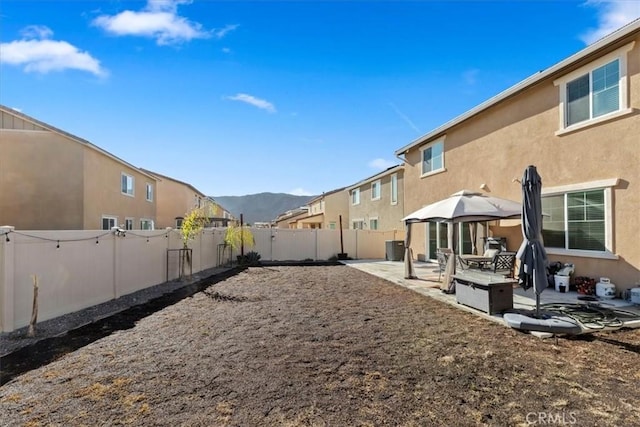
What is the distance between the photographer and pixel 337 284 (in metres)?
11.5

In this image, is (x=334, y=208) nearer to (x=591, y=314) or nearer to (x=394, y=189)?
(x=394, y=189)

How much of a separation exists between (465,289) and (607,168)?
14.9 ft

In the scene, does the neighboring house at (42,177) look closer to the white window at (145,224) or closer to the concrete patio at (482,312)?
the white window at (145,224)

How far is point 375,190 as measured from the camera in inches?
971

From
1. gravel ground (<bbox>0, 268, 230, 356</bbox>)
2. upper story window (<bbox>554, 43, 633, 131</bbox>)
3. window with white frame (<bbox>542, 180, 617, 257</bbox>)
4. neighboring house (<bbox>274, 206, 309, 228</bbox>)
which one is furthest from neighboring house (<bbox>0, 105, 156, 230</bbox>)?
neighboring house (<bbox>274, 206, 309, 228</bbox>)

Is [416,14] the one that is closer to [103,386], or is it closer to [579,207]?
[579,207]

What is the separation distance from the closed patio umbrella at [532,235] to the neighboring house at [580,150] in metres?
3.35

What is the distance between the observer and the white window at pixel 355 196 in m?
28.0

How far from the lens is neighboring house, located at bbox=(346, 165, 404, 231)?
69.0 feet

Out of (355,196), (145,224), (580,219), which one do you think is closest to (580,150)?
(580,219)

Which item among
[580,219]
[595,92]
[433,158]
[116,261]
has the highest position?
[595,92]

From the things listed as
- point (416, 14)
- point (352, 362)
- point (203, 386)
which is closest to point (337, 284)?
point (352, 362)

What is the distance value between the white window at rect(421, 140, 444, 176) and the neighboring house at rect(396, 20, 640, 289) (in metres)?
2.42

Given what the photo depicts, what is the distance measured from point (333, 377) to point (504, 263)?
7.10 m
